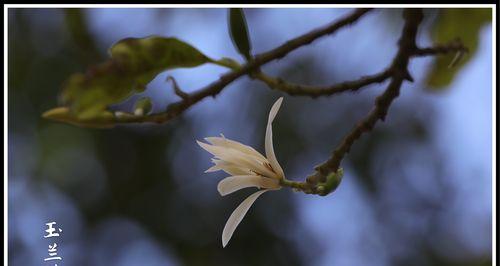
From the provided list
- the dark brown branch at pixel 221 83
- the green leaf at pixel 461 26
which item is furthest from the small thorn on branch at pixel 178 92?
the green leaf at pixel 461 26

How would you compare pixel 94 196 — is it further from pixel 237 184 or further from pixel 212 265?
pixel 237 184

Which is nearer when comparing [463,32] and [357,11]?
[357,11]

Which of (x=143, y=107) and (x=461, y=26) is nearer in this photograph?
(x=143, y=107)

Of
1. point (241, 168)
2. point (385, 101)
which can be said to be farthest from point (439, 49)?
point (241, 168)

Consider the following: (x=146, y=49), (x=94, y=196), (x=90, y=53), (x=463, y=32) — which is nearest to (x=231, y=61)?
(x=146, y=49)

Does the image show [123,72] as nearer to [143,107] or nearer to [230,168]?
[143,107]

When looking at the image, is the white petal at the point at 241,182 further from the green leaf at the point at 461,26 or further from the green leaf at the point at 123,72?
the green leaf at the point at 461,26

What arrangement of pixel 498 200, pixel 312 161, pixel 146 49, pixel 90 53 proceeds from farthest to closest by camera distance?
pixel 312 161
pixel 90 53
pixel 498 200
pixel 146 49
